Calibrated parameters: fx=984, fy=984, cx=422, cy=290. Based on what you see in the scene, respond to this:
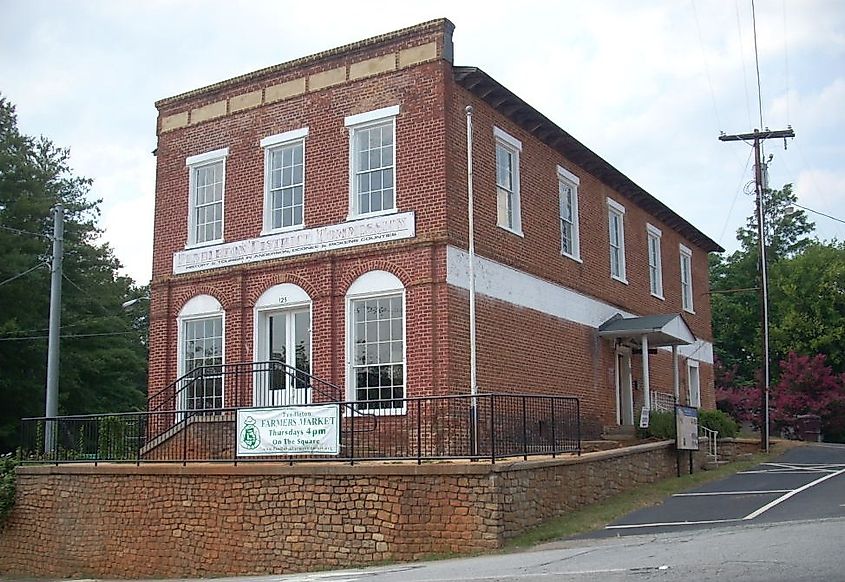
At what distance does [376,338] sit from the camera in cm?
1938

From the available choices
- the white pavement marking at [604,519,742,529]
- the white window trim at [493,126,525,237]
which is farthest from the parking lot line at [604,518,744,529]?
the white window trim at [493,126,525,237]

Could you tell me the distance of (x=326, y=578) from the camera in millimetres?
13531

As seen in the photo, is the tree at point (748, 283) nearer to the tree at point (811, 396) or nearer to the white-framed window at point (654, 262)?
the tree at point (811, 396)

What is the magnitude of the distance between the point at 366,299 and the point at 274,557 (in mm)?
5785

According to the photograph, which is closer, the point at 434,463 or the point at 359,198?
the point at 434,463

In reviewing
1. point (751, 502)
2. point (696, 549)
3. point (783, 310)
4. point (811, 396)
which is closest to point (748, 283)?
point (783, 310)

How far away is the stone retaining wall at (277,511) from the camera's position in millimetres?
14508

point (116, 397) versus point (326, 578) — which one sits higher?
point (116, 397)

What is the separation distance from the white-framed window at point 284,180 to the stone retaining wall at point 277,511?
620cm

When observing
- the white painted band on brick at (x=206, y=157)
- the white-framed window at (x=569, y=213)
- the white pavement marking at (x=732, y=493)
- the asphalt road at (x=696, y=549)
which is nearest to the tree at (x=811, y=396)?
the white-framed window at (x=569, y=213)

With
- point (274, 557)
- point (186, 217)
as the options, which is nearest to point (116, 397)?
point (186, 217)

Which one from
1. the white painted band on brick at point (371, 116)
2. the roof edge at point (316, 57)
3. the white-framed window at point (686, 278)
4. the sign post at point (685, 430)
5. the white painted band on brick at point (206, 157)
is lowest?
the sign post at point (685, 430)

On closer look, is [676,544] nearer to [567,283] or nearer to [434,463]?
[434,463]

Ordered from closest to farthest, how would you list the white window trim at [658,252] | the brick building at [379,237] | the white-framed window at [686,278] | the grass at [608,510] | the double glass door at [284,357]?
the grass at [608,510], the brick building at [379,237], the double glass door at [284,357], the white window trim at [658,252], the white-framed window at [686,278]
